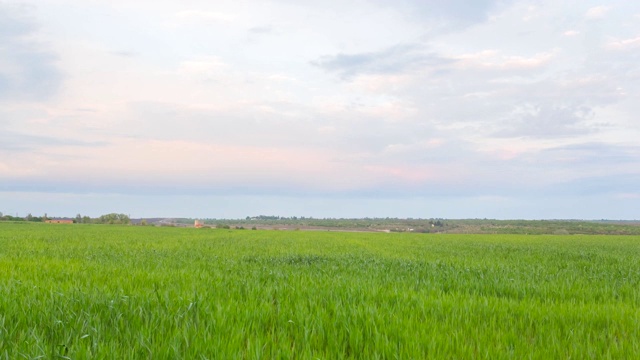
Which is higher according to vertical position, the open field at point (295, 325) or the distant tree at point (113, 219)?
the open field at point (295, 325)

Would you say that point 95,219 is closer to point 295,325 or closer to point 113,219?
point 113,219

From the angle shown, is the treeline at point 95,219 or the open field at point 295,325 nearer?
the open field at point 295,325

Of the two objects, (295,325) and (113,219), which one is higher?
(295,325)

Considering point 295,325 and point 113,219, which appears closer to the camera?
point 295,325

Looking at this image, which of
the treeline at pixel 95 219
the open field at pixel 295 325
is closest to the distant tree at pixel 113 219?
the treeline at pixel 95 219

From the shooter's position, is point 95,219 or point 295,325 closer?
point 295,325

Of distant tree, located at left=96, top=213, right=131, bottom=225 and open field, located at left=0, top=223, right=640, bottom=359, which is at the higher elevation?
open field, located at left=0, top=223, right=640, bottom=359

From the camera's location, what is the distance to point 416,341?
3947 mm

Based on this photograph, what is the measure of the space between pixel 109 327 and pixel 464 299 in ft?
16.8

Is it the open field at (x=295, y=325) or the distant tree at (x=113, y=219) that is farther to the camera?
the distant tree at (x=113, y=219)

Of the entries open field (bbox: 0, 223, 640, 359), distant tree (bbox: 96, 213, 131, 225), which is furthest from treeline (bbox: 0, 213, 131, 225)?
open field (bbox: 0, 223, 640, 359)

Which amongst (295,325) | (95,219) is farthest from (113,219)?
(295,325)

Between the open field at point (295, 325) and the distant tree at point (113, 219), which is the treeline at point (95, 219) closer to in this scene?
the distant tree at point (113, 219)

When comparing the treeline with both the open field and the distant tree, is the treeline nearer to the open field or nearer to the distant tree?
the distant tree
